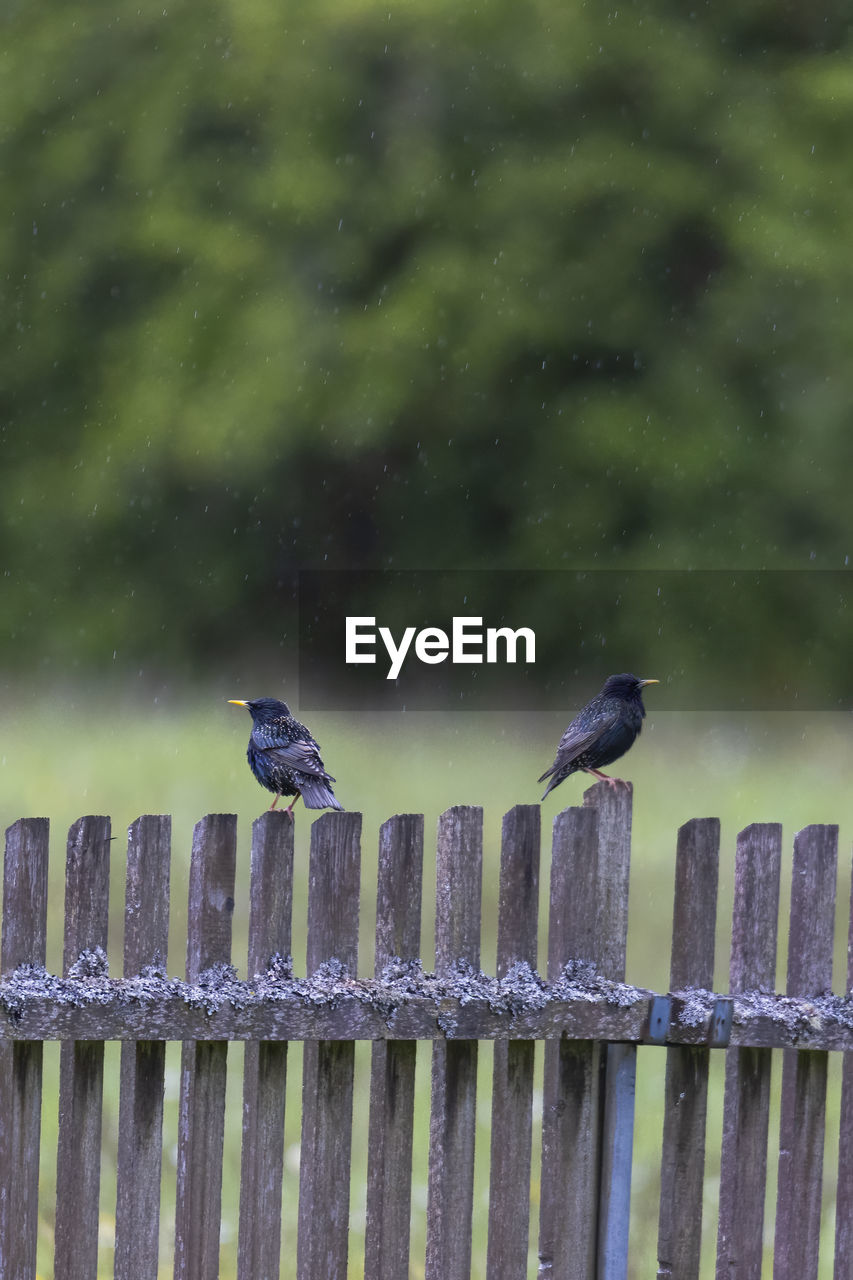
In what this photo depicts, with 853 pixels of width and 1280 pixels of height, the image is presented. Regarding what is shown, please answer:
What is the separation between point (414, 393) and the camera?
11.1 metres

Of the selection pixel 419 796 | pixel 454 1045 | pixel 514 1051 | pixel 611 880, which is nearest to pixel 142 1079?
pixel 454 1045

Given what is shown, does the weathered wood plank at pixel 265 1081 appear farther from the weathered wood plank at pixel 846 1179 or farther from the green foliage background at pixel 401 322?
the green foliage background at pixel 401 322

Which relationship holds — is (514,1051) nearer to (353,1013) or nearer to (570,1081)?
(570,1081)

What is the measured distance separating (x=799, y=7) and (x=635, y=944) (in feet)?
27.5

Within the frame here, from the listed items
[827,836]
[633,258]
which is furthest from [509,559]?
[827,836]

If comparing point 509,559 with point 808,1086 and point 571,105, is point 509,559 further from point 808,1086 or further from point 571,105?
point 808,1086

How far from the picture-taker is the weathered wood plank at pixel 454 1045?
104 inches

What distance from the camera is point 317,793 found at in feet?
10.2

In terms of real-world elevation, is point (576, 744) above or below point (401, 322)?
below

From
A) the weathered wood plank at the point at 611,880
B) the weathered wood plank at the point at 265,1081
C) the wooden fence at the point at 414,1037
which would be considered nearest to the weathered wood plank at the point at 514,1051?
the wooden fence at the point at 414,1037

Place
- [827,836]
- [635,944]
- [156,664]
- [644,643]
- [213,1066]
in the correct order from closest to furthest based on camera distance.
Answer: [213,1066]
[827,836]
[635,944]
[644,643]
[156,664]

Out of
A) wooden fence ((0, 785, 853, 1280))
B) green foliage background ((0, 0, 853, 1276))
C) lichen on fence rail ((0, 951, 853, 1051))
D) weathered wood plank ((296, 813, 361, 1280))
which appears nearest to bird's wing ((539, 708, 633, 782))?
wooden fence ((0, 785, 853, 1280))

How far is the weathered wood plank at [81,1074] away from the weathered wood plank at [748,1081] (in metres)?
1.06

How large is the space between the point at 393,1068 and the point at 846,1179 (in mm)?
963
